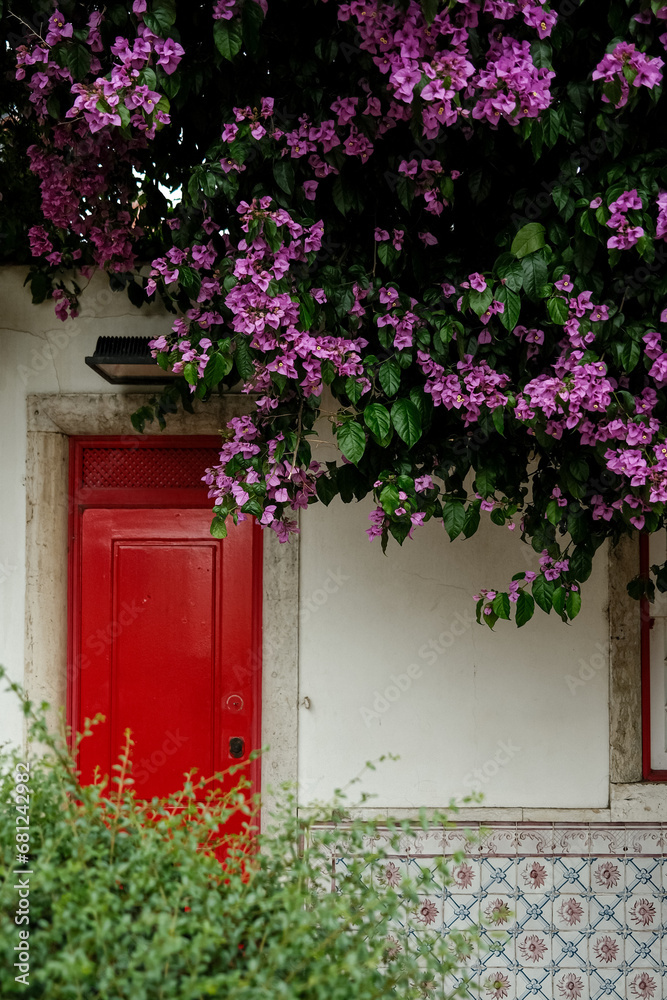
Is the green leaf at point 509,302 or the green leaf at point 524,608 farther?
the green leaf at point 524,608

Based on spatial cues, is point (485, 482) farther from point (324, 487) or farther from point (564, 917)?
point (564, 917)

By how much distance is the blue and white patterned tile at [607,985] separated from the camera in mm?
3264

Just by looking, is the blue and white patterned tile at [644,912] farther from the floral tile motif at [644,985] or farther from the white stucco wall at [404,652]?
the white stucco wall at [404,652]

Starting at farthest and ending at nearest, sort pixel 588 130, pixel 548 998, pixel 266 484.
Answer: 1. pixel 548 998
2. pixel 266 484
3. pixel 588 130

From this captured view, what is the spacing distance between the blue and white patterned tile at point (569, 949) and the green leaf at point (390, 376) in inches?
98.8

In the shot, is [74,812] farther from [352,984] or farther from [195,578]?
[195,578]

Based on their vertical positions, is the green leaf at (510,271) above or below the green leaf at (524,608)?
above

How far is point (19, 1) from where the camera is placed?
2514 millimetres

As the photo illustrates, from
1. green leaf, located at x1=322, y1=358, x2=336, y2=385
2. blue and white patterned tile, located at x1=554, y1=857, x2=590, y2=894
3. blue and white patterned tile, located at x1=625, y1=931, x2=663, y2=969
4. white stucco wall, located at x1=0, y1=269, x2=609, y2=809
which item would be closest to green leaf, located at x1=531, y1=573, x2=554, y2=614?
green leaf, located at x1=322, y1=358, x2=336, y2=385

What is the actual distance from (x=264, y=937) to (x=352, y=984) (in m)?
0.19

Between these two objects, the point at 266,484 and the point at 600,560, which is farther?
the point at 600,560

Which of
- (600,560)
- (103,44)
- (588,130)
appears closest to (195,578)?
(600,560)

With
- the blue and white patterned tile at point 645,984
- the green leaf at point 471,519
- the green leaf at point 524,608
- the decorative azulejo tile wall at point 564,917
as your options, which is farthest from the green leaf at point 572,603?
the blue and white patterned tile at point 645,984

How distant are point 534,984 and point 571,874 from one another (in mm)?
480
